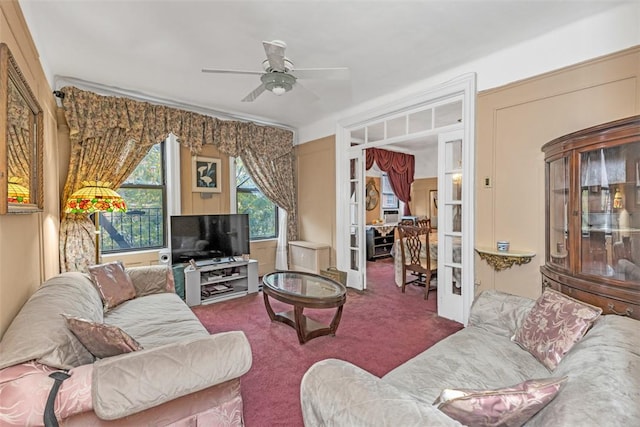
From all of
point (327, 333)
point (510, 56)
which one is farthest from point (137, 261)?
point (510, 56)

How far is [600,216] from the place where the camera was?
6.86 ft

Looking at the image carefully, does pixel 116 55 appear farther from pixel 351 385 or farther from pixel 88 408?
pixel 351 385

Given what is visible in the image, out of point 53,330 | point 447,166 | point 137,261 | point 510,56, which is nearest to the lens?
point 53,330

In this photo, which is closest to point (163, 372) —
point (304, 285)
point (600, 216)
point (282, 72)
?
point (304, 285)

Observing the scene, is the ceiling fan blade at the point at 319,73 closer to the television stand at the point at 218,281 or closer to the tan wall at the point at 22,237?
Answer: the tan wall at the point at 22,237

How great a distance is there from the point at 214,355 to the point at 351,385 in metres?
0.71

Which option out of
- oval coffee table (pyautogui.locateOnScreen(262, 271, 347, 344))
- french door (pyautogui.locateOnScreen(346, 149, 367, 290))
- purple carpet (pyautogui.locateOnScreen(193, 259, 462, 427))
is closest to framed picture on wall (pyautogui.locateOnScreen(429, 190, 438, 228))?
purple carpet (pyautogui.locateOnScreen(193, 259, 462, 427))

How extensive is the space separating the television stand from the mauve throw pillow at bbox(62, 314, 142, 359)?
2.42 metres

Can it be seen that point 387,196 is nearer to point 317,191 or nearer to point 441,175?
point 317,191

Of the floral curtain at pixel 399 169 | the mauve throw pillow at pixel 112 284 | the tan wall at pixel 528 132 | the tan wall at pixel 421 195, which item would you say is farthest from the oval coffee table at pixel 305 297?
the tan wall at pixel 421 195

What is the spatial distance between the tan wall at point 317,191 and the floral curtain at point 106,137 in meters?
1.68

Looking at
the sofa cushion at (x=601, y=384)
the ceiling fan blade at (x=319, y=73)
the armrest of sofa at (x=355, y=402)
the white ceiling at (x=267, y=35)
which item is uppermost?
the white ceiling at (x=267, y=35)

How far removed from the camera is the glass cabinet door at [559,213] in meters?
2.28

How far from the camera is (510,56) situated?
9.41 ft
